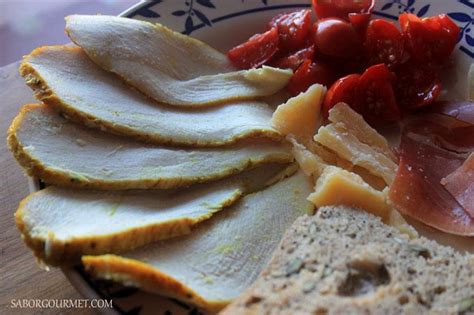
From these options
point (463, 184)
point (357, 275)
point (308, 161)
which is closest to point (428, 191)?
point (463, 184)

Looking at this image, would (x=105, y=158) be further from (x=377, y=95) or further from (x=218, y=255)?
(x=377, y=95)

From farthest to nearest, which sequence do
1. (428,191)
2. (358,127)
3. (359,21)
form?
(359,21)
(358,127)
(428,191)

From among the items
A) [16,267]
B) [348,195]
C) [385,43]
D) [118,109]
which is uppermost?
[385,43]

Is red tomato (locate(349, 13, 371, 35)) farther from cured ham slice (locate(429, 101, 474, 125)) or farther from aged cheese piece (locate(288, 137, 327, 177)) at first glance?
aged cheese piece (locate(288, 137, 327, 177))

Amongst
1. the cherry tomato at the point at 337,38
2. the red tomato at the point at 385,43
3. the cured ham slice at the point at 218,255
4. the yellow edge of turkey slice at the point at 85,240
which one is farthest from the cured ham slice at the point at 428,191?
the yellow edge of turkey slice at the point at 85,240

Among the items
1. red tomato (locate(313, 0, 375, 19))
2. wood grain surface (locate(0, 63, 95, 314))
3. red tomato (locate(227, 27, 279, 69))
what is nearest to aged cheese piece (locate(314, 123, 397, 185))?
red tomato (locate(227, 27, 279, 69))

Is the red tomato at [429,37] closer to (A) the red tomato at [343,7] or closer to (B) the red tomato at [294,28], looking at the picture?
(A) the red tomato at [343,7]

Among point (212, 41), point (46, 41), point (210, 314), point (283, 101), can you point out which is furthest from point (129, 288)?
point (46, 41)

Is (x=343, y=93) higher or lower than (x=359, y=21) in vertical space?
lower
